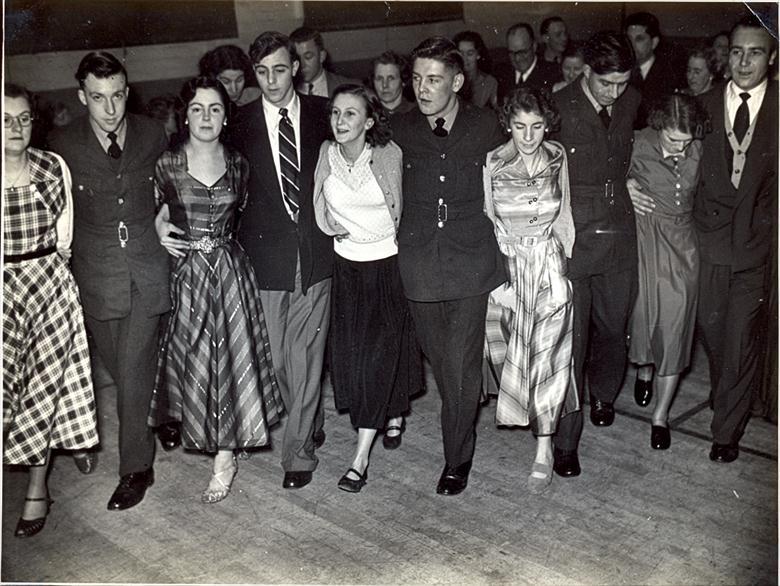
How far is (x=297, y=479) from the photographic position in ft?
14.3

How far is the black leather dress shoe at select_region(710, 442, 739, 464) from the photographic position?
441cm

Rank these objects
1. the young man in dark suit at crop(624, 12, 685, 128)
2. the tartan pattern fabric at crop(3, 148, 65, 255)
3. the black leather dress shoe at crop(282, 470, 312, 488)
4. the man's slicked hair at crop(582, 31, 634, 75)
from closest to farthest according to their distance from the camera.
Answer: the tartan pattern fabric at crop(3, 148, 65, 255), the man's slicked hair at crop(582, 31, 634, 75), the black leather dress shoe at crop(282, 470, 312, 488), the young man in dark suit at crop(624, 12, 685, 128)

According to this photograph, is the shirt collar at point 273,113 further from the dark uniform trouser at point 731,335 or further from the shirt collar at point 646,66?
the shirt collar at point 646,66

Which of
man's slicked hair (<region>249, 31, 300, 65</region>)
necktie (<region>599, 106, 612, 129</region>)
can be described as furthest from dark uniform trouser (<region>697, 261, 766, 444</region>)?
man's slicked hair (<region>249, 31, 300, 65</region>)

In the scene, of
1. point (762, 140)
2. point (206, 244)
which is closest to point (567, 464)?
point (762, 140)

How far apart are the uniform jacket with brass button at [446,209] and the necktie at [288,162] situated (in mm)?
455

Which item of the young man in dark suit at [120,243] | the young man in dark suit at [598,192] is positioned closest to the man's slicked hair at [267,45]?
the young man in dark suit at [120,243]

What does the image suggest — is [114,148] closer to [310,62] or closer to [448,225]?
[448,225]

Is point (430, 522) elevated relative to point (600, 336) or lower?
lower

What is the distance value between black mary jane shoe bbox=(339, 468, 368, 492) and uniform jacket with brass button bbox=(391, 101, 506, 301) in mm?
850

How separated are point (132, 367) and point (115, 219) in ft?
2.13

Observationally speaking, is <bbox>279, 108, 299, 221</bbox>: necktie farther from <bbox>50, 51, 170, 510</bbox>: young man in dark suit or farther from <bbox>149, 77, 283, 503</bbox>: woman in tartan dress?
<bbox>50, 51, 170, 510</bbox>: young man in dark suit

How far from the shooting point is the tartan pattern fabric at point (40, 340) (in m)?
3.82

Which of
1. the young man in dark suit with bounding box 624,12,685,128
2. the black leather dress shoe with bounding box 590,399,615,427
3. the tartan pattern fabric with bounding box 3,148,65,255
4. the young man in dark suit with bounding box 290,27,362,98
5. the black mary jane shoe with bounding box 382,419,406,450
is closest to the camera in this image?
the tartan pattern fabric with bounding box 3,148,65,255
